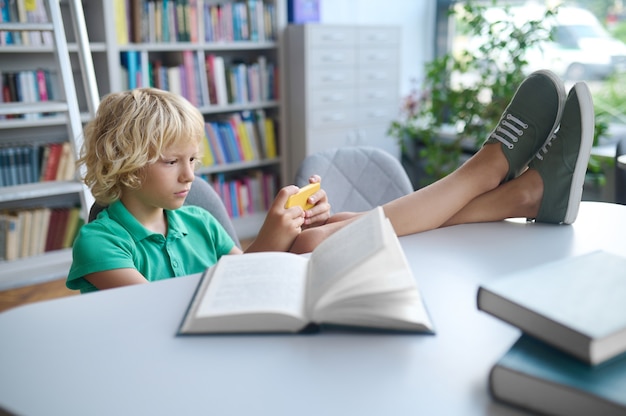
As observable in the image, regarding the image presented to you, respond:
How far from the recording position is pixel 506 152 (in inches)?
47.7

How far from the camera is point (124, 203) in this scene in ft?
4.01

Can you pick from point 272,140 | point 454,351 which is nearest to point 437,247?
point 454,351

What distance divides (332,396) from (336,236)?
0.30 meters

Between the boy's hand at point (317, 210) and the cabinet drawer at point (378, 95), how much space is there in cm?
240

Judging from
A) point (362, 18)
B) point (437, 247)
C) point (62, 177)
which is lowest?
point (62, 177)

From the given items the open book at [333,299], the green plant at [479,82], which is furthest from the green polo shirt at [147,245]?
the green plant at [479,82]

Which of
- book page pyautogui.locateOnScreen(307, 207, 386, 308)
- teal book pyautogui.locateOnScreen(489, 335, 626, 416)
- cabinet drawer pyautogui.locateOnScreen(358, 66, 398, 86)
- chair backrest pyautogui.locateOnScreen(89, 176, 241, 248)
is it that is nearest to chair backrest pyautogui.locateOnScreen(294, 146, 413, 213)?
chair backrest pyautogui.locateOnScreen(89, 176, 241, 248)

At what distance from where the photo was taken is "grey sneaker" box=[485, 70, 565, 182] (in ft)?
3.99

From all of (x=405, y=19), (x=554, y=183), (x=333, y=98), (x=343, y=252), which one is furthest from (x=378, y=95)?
(x=343, y=252)

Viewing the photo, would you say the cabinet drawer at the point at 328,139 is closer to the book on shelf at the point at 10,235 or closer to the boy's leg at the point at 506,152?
the book on shelf at the point at 10,235

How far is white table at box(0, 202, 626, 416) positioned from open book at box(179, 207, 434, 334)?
0.05 feet

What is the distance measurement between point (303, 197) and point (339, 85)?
240 cm

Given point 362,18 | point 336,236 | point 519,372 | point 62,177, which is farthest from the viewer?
point 362,18

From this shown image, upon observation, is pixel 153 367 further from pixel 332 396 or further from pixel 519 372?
pixel 519 372
